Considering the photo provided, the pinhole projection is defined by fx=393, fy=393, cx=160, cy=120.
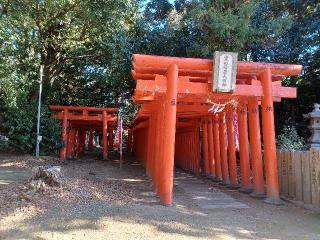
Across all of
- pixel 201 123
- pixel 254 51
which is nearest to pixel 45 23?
pixel 201 123

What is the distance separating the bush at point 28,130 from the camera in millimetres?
16031

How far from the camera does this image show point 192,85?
8.34 metres

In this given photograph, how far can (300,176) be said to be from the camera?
832 centimetres

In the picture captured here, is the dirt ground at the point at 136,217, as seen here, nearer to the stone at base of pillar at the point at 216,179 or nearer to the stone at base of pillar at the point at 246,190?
the stone at base of pillar at the point at 246,190

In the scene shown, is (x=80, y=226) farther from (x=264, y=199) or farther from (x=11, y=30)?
(x=11, y=30)

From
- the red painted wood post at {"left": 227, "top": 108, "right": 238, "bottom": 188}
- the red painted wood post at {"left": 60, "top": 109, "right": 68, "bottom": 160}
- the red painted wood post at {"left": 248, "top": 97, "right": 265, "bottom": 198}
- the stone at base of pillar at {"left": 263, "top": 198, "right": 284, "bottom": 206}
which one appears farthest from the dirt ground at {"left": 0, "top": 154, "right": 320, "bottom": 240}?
the red painted wood post at {"left": 60, "top": 109, "right": 68, "bottom": 160}

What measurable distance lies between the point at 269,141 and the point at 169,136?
7.65ft

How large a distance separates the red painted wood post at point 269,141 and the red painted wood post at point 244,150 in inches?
54.4

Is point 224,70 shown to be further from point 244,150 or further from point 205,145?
point 205,145

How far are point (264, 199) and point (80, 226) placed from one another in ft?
15.1

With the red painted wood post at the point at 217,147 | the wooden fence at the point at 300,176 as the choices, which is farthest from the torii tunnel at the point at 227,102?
the red painted wood post at the point at 217,147

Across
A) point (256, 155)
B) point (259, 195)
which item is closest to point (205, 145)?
point (256, 155)

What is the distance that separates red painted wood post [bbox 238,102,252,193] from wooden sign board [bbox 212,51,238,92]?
2.31 m

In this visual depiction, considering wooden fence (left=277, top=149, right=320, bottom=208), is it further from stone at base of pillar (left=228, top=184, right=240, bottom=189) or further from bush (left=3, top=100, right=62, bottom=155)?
bush (left=3, top=100, right=62, bottom=155)
